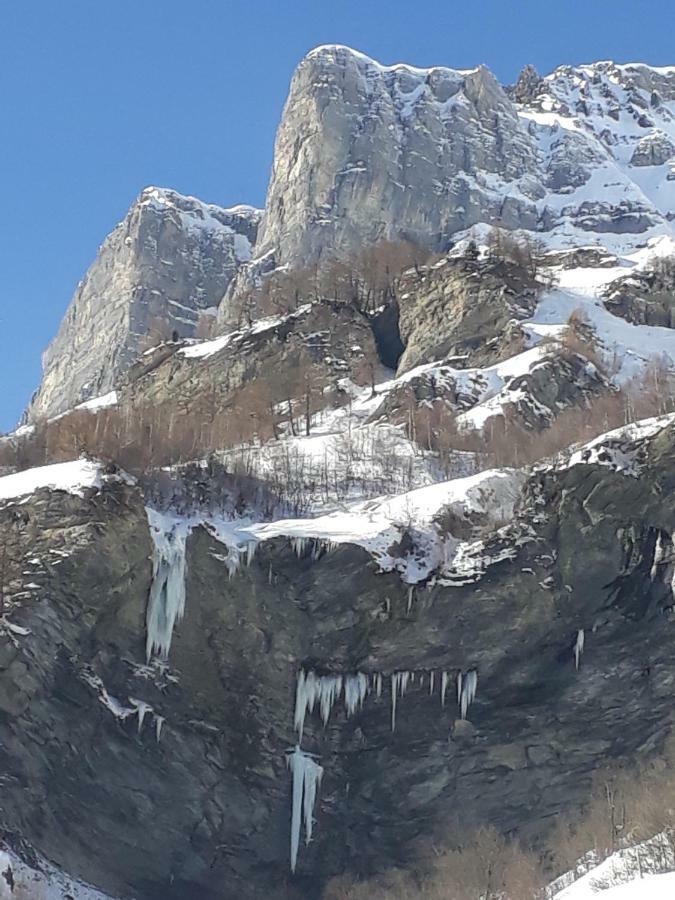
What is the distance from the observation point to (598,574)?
1571 inches

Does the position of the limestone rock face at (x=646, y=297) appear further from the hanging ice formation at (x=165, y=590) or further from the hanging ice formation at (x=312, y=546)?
the hanging ice formation at (x=165, y=590)

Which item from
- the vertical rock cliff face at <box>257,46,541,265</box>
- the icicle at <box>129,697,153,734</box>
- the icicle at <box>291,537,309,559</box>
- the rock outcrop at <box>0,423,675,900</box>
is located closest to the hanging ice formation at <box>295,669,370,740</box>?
the rock outcrop at <box>0,423,675,900</box>

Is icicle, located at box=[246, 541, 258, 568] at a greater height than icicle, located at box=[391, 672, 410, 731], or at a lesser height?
greater

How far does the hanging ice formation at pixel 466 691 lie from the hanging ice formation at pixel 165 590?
29.3 feet

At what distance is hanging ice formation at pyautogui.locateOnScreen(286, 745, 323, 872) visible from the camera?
127 feet

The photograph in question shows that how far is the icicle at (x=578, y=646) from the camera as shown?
39031 millimetres

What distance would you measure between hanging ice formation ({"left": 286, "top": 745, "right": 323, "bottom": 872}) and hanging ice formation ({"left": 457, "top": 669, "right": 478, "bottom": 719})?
15.7 ft

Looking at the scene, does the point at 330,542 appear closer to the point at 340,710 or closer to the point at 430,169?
the point at 340,710

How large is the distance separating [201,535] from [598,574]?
12.6 m

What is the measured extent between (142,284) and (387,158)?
88.4 ft

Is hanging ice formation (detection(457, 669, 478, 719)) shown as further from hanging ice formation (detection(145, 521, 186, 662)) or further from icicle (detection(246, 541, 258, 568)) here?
hanging ice formation (detection(145, 521, 186, 662))

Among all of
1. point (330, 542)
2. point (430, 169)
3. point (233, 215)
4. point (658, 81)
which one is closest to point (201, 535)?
point (330, 542)

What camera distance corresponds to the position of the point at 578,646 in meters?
39.1

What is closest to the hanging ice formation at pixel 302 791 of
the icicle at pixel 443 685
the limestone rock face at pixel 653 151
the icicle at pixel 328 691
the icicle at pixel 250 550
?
the icicle at pixel 328 691
